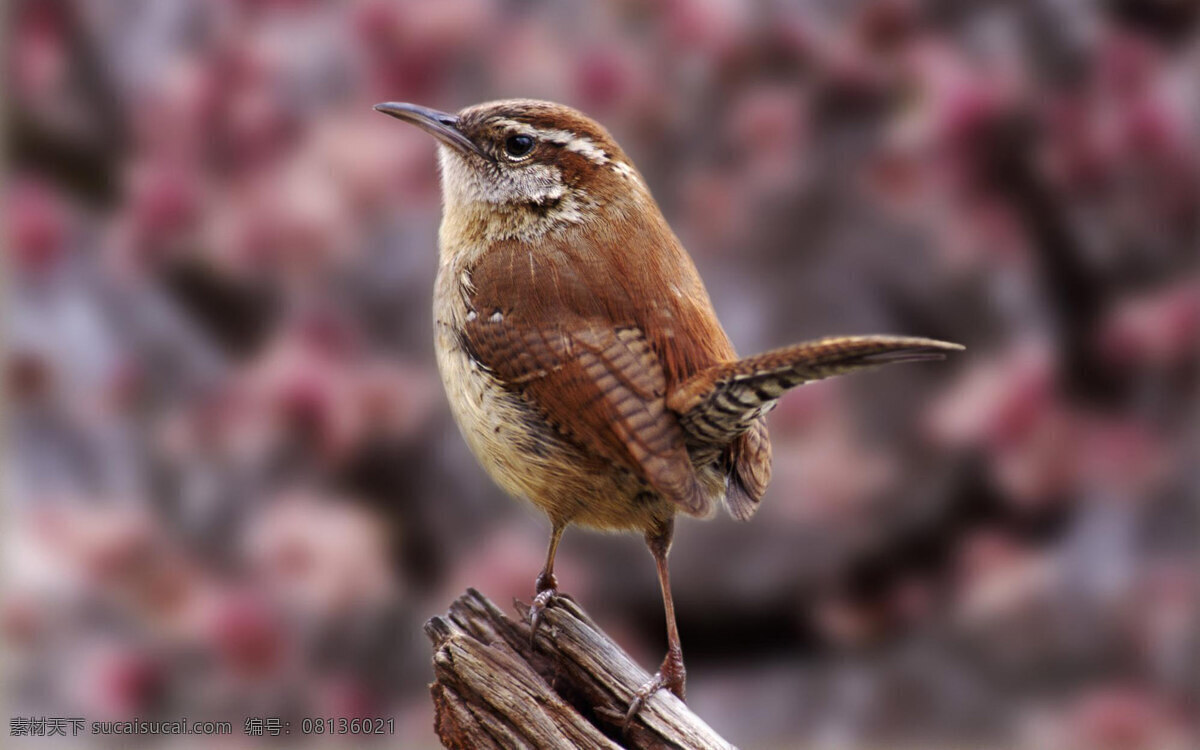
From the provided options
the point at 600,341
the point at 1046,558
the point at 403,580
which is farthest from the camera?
the point at 1046,558

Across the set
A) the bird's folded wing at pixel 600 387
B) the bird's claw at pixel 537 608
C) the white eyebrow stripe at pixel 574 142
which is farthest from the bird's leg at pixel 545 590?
the white eyebrow stripe at pixel 574 142

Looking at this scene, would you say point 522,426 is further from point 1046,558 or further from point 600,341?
point 1046,558

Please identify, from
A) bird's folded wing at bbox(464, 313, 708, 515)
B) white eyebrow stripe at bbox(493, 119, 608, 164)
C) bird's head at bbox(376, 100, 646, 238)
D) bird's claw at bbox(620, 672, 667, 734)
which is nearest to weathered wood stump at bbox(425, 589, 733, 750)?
bird's claw at bbox(620, 672, 667, 734)

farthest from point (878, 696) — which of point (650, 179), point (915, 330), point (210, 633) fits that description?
point (210, 633)

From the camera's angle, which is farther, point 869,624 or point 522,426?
point 869,624

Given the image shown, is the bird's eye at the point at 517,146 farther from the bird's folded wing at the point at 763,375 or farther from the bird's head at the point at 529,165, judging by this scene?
the bird's folded wing at the point at 763,375

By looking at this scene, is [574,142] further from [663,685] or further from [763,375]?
[663,685]
